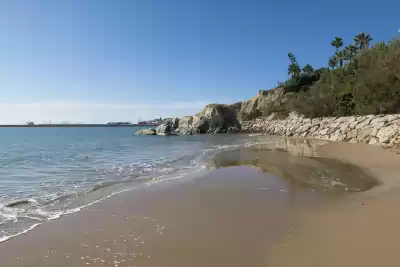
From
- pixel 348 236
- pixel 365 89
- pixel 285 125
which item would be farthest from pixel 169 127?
pixel 348 236

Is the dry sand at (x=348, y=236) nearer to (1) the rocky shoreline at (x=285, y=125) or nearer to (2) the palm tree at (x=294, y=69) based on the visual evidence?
(1) the rocky shoreline at (x=285, y=125)

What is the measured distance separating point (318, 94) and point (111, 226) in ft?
131

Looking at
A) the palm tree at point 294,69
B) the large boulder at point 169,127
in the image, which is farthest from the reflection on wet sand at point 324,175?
the palm tree at point 294,69

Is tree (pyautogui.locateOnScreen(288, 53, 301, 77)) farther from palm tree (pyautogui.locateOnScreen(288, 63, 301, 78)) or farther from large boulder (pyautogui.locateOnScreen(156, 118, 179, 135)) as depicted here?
large boulder (pyautogui.locateOnScreen(156, 118, 179, 135))

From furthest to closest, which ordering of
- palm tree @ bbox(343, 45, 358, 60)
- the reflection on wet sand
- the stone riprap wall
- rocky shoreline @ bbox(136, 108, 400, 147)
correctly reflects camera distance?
palm tree @ bbox(343, 45, 358, 60), rocky shoreline @ bbox(136, 108, 400, 147), the stone riprap wall, the reflection on wet sand

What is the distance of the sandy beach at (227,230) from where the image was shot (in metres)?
3.92

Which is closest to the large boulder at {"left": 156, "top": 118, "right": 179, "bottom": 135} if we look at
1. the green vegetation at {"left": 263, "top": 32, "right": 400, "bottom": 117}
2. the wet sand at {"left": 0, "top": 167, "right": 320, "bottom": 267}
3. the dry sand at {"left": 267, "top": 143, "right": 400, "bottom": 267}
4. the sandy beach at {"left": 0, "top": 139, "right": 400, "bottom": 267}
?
the green vegetation at {"left": 263, "top": 32, "right": 400, "bottom": 117}

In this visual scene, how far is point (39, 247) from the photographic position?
4.48m

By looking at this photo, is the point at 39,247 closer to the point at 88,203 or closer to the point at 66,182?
the point at 88,203

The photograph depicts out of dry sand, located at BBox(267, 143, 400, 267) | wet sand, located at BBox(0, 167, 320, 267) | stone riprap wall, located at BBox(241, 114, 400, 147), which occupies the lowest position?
wet sand, located at BBox(0, 167, 320, 267)

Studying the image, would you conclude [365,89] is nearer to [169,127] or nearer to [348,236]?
[348,236]

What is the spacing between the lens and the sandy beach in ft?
12.9

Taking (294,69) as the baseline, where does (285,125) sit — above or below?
below

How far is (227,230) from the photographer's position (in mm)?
4957
